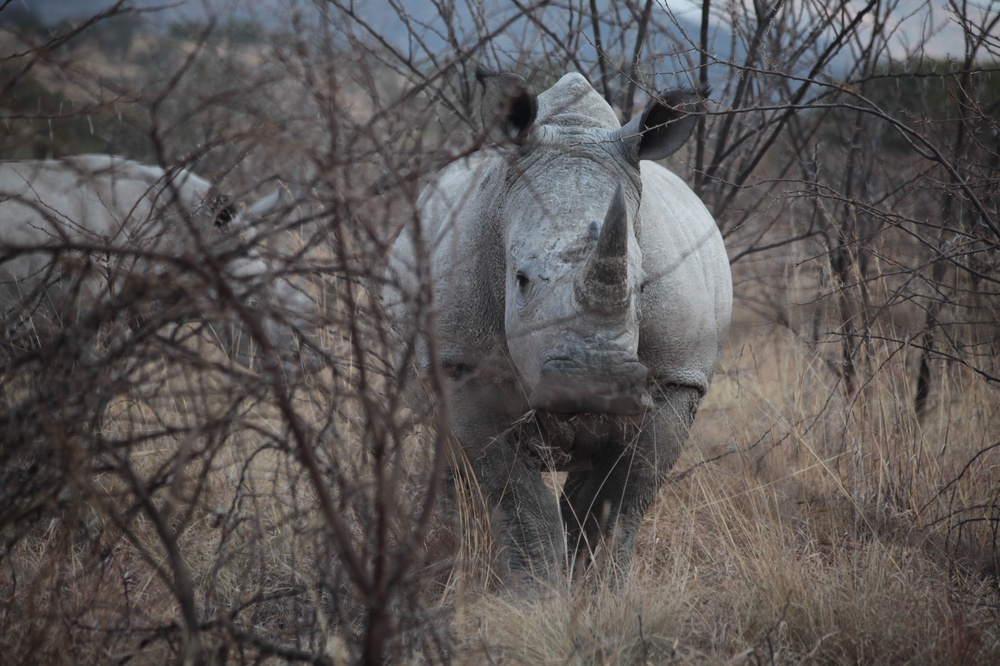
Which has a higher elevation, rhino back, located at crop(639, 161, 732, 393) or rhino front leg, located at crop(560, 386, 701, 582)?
rhino back, located at crop(639, 161, 732, 393)

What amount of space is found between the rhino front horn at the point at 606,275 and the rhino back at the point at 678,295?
388 mm

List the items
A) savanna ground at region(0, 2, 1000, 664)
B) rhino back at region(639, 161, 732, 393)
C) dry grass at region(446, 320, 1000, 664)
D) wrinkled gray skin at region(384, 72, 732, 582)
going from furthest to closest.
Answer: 1. rhino back at region(639, 161, 732, 393)
2. wrinkled gray skin at region(384, 72, 732, 582)
3. dry grass at region(446, 320, 1000, 664)
4. savanna ground at region(0, 2, 1000, 664)

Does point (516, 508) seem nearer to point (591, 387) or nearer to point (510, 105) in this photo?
point (591, 387)

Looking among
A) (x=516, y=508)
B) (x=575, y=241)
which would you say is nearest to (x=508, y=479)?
(x=516, y=508)

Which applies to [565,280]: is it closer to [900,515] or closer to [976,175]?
[900,515]

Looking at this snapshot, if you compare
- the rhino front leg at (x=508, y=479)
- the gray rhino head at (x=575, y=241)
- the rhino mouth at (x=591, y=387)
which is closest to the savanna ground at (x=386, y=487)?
the rhino front leg at (x=508, y=479)

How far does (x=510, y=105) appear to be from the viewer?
3.70 m

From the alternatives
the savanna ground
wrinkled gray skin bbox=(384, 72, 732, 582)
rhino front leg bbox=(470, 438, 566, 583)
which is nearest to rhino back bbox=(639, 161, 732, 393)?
wrinkled gray skin bbox=(384, 72, 732, 582)

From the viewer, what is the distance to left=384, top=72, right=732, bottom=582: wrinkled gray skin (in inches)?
136

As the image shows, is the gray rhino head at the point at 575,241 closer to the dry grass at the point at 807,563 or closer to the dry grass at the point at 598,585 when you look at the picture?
the dry grass at the point at 598,585

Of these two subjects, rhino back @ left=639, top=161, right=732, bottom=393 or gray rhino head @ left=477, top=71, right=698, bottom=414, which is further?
rhino back @ left=639, top=161, right=732, bottom=393

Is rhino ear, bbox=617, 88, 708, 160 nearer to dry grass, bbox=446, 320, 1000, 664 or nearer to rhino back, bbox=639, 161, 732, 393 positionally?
Answer: rhino back, bbox=639, 161, 732, 393

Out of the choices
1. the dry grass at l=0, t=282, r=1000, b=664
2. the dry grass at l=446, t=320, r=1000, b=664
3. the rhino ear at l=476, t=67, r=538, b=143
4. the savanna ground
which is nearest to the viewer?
the savanna ground

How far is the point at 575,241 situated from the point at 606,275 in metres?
0.21
